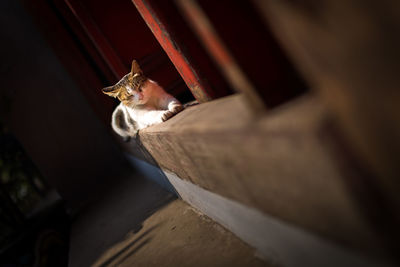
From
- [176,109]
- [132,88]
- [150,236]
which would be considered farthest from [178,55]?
[150,236]

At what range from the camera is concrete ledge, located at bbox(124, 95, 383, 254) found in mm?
781

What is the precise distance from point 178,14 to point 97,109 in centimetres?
415

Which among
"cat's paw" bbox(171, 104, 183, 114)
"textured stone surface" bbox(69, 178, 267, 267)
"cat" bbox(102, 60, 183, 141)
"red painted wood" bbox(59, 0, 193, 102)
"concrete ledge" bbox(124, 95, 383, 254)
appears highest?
"red painted wood" bbox(59, 0, 193, 102)

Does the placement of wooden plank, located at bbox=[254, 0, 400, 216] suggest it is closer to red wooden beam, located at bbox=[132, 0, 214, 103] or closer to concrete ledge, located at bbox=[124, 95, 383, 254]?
concrete ledge, located at bbox=[124, 95, 383, 254]

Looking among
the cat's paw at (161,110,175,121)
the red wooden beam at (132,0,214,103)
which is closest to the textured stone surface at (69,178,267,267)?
the cat's paw at (161,110,175,121)

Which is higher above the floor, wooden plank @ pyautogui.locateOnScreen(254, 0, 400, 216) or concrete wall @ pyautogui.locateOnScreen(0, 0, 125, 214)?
concrete wall @ pyautogui.locateOnScreen(0, 0, 125, 214)

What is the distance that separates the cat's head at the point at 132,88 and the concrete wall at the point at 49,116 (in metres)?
4.43

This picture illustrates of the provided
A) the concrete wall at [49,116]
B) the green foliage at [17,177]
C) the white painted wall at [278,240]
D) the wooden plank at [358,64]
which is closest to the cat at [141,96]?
the white painted wall at [278,240]

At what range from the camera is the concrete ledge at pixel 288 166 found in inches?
30.8

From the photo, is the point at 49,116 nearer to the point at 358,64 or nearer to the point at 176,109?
the point at 176,109

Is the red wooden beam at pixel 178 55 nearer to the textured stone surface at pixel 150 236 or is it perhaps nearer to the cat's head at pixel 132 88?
the cat's head at pixel 132 88

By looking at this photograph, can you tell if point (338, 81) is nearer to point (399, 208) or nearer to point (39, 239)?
point (399, 208)

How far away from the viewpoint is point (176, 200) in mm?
3248

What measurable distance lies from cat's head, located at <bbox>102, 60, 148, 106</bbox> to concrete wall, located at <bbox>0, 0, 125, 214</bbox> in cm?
443
